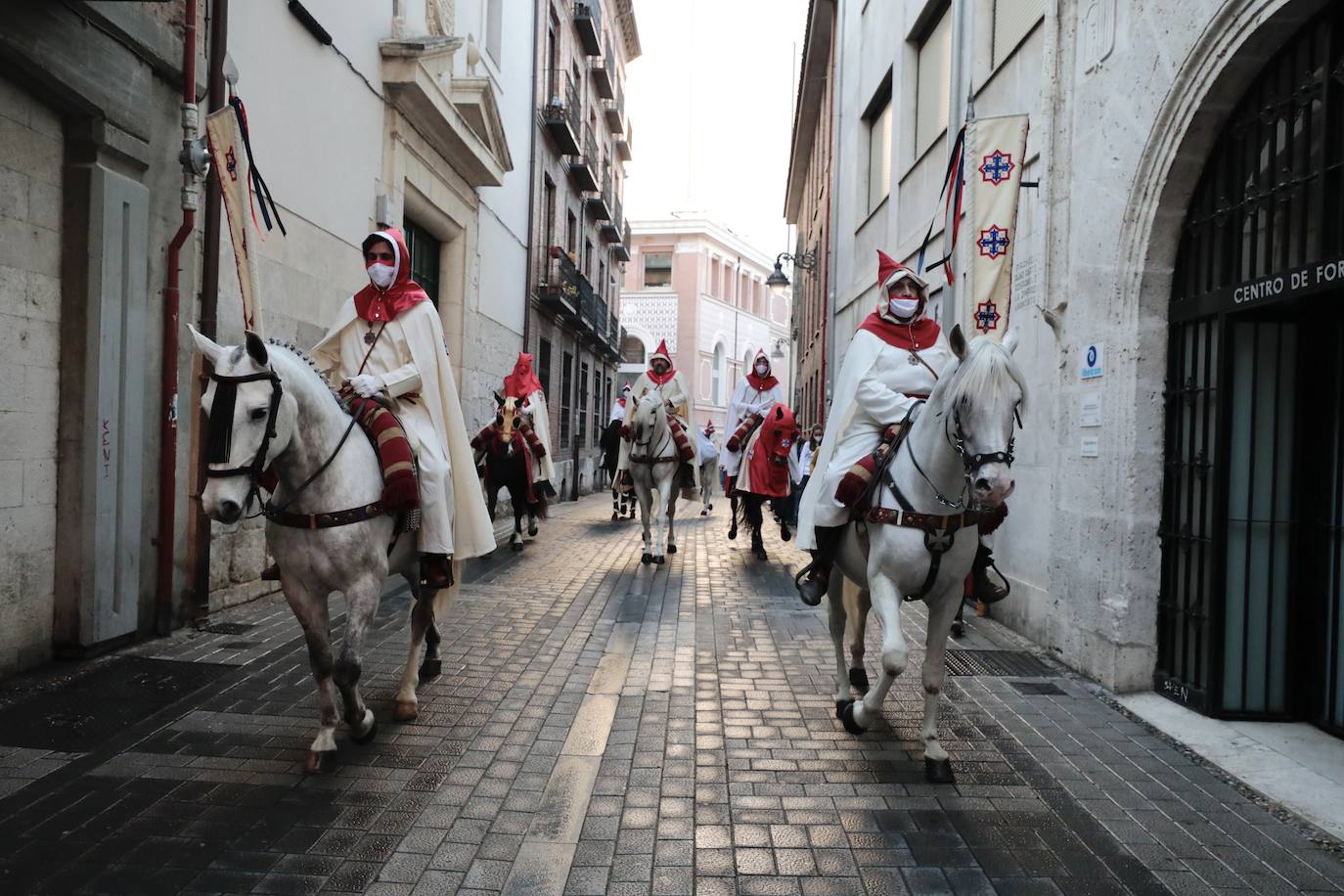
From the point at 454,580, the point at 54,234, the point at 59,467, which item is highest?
the point at 54,234

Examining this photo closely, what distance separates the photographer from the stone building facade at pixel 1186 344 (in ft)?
15.3

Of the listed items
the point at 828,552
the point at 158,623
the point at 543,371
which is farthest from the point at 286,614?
the point at 543,371

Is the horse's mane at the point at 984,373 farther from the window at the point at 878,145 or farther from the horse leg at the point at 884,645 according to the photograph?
the window at the point at 878,145

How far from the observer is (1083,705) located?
5.30 metres

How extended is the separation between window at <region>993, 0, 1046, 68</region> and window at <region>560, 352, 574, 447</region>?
605 inches

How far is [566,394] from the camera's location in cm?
2405

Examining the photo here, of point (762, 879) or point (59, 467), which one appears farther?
point (59, 467)

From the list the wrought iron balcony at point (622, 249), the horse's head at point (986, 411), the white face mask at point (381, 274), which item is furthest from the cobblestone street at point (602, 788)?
the wrought iron balcony at point (622, 249)

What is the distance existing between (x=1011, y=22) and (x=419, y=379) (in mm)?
6830

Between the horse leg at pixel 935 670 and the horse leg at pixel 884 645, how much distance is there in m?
0.14

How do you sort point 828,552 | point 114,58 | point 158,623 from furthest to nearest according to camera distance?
point 158,623, point 114,58, point 828,552

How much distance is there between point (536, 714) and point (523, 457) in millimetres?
6774

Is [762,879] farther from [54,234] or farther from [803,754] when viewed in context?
[54,234]

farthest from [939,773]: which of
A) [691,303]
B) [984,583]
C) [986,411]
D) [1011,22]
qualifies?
[691,303]
